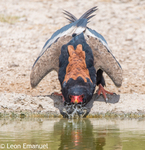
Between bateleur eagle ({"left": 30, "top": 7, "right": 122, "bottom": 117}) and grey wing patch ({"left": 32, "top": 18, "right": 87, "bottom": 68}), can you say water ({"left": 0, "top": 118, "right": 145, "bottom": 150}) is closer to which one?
bateleur eagle ({"left": 30, "top": 7, "right": 122, "bottom": 117})

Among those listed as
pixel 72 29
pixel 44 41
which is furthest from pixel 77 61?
pixel 44 41

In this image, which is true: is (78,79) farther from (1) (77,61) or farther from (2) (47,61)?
(2) (47,61)

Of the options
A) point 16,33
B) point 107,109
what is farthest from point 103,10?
point 107,109

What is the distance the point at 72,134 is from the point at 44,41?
7672 millimetres

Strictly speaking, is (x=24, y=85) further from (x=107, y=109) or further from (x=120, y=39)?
(x=120, y=39)

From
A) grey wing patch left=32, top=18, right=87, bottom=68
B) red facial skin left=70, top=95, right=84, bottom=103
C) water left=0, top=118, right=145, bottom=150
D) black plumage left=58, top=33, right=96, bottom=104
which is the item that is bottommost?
water left=0, top=118, right=145, bottom=150

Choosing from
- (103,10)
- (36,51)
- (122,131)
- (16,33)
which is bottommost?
(122,131)

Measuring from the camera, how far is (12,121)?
7.46m

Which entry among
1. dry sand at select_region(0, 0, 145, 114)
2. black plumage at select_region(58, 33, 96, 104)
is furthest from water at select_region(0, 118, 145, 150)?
dry sand at select_region(0, 0, 145, 114)

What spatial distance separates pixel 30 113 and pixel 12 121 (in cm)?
64

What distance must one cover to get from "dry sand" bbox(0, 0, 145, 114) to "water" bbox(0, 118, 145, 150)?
2.65ft

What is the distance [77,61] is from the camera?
775 cm

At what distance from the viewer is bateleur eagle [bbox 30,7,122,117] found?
7.40 meters

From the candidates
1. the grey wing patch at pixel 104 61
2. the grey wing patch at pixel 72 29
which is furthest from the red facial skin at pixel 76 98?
the grey wing patch at pixel 72 29
